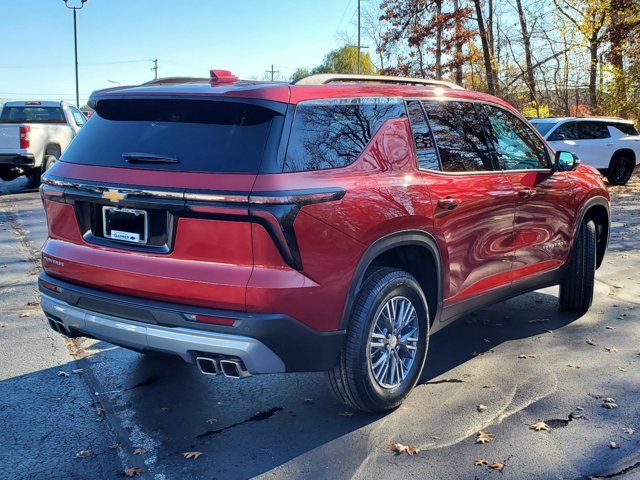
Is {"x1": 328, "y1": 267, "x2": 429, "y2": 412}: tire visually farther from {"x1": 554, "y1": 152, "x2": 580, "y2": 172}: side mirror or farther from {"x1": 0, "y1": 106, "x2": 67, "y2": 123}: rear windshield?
{"x1": 0, "y1": 106, "x2": 67, "y2": 123}: rear windshield

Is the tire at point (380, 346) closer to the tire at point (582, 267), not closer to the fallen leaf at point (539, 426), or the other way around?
the fallen leaf at point (539, 426)

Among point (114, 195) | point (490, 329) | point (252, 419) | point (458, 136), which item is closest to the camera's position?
point (114, 195)

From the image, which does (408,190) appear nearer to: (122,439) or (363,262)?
(363,262)

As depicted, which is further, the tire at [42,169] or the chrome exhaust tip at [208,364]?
the tire at [42,169]

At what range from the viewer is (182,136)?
3.27m

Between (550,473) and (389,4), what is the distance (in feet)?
108

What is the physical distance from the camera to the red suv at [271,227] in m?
3.04

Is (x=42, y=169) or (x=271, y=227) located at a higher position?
(x=42, y=169)

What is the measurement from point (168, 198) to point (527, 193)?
2.81m

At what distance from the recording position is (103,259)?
3.34m

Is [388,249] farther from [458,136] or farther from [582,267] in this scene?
Result: [582,267]

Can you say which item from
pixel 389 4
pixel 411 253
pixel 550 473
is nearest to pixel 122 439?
pixel 411 253


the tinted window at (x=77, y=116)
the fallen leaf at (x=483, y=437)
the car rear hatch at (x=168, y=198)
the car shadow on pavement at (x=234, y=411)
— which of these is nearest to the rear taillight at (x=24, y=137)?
the tinted window at (x=77, y=116)

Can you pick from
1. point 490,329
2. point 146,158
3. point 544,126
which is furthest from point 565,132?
point 146,158
